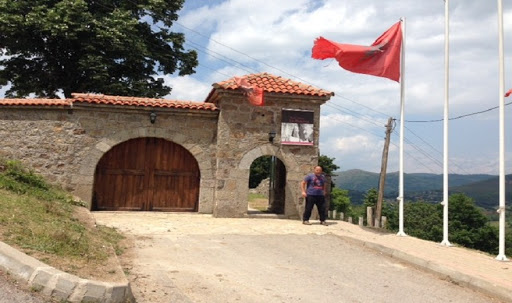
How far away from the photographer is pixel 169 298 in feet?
13.7

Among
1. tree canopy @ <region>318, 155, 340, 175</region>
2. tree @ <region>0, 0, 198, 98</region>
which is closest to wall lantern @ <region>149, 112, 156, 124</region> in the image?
tree @ <region>0, 0, 198, 98</region>

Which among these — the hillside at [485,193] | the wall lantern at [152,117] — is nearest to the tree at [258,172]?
the wall lantern at [152,117]

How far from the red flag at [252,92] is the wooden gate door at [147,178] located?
2575 millimetres

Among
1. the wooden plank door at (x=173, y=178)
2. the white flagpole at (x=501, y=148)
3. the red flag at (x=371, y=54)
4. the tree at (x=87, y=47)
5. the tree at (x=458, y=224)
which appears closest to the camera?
the white flagpole at (x=501, y=148)

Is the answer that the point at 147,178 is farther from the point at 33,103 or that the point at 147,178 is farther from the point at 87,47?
the point at 87,47

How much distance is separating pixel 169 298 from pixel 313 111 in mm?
8404

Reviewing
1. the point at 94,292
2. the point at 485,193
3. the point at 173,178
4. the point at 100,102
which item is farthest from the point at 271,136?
the point at 485,193


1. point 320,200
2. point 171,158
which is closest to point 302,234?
point 320,200

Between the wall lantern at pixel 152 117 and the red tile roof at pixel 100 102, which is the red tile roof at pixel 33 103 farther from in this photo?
the wall lantern at pixel 152 117

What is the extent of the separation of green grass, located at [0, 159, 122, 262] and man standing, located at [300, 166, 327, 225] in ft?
16.3

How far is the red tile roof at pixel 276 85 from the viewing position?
11188mm

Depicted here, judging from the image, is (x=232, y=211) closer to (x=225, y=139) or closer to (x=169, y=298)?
(x=225, y=139)

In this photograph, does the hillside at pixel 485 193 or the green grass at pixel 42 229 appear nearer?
the green grass at pixel 42 229

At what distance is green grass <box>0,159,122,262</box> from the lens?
173 inches
